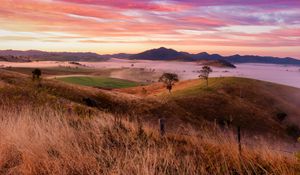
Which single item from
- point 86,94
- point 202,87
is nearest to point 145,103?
Answer: point 86,94

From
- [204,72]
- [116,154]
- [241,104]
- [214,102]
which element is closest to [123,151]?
[116,154]

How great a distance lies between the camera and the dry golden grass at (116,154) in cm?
622

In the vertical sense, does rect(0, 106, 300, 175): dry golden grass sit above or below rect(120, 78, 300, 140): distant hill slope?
above

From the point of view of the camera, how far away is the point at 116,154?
22.4 feet

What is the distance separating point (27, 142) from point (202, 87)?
12569cm

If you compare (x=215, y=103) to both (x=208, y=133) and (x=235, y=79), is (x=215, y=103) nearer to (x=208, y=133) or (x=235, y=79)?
(x=235, y=79)

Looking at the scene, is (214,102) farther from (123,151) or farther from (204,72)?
(123,151)

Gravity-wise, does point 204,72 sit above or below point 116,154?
below

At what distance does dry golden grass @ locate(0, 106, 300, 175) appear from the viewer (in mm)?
6223

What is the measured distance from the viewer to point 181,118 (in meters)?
89.6

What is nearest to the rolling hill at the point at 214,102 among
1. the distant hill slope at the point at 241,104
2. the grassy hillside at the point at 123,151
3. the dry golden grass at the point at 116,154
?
the distant hill slope at the point at 241,104

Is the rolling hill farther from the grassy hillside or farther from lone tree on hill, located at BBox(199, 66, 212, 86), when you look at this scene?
A: the grassy hillside

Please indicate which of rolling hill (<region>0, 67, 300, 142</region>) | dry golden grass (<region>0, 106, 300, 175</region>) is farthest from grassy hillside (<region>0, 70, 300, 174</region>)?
rolling hill (<region>0, 67, 300, 142</region>)

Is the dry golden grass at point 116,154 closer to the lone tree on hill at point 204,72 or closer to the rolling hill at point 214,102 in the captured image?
the rolling hill at point 214,102
